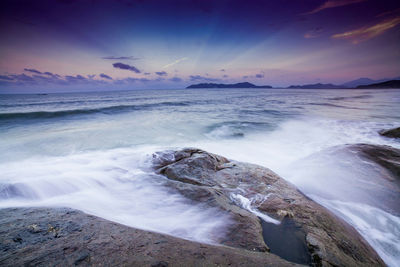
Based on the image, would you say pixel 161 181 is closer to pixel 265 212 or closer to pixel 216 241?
pixel 216 241

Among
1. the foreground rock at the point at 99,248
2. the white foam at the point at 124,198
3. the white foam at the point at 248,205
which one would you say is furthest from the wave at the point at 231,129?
the foreground rock at the point at 99,248

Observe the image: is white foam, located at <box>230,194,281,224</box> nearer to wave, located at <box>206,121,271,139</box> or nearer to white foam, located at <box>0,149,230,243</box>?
white foam, located at <box>0,149,230,243</box>

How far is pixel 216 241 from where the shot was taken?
2.02m

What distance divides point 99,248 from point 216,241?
127 cm

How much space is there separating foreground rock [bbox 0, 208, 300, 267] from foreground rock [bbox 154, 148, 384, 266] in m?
0.34

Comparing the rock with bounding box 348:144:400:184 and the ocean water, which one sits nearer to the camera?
the ocean water

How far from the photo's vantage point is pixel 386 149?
4941mm

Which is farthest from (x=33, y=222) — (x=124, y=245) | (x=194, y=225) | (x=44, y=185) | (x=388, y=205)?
(x=388, y=205)

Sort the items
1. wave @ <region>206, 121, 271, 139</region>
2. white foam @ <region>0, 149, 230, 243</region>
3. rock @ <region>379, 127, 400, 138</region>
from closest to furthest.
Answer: white foam @ <region>0, 149, 230, 243</region> < rock @ <region>379, 127, 400, 138</region> < wave @ <region>206, 121, 271, 139</region>

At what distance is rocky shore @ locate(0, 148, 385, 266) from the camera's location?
1555 mm

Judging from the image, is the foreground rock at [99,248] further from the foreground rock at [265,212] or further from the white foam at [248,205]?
the white foam at [248,205]

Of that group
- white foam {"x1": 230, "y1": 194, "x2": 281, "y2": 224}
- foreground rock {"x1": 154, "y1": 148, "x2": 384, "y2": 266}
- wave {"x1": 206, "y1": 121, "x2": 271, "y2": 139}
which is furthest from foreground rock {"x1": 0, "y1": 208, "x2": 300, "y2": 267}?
wave {"x1": 206, "y1": 121, "x2": 271, "y2": 139}

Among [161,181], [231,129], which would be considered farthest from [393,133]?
[161,181]

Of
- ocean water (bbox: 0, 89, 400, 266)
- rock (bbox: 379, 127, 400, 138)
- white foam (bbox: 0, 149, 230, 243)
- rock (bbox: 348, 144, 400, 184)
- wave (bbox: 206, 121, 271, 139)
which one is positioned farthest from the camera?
wave (bbox: 206, 121, 271, 139)
